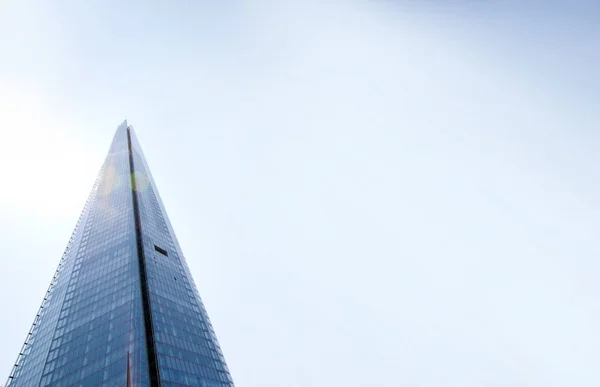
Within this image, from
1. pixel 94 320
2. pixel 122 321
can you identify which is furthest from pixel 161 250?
pixel 122 321

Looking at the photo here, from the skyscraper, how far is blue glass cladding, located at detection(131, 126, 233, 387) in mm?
240

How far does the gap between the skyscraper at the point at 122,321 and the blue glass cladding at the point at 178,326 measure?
24cm

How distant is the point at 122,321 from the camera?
84188 millimetres

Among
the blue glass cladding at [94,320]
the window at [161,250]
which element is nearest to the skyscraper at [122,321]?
the blue glass cladding at [94,320]

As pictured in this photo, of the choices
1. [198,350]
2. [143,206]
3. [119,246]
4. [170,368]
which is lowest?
[170,368]

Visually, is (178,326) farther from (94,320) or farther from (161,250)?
(161,250)

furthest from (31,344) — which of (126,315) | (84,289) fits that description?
(126,315)

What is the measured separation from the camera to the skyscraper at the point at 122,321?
7356 cm

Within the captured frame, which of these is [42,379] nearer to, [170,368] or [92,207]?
[170,368]

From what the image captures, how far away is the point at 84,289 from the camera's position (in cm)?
10419

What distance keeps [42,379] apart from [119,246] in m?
46.4

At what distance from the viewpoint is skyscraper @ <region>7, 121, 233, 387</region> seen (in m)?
73.6

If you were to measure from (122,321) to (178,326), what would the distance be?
1117 cm

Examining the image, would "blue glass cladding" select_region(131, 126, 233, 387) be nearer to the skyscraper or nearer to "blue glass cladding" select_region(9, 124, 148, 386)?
the skyscraper
